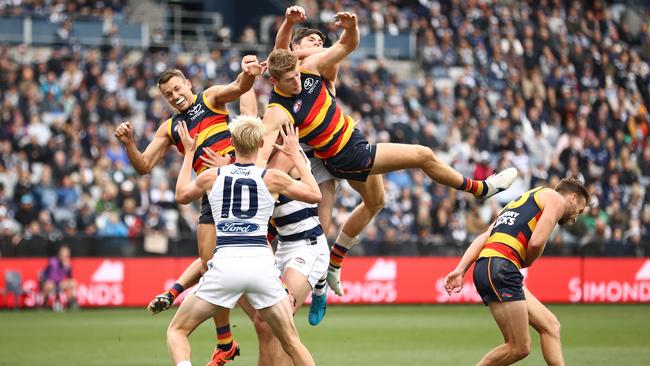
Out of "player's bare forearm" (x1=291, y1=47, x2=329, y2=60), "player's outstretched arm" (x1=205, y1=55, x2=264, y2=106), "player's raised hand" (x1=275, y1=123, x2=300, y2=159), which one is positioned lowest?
"player's raised hand" (x1=275, y1=123, x2=300, y2=159)

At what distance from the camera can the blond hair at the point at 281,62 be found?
1070 cm

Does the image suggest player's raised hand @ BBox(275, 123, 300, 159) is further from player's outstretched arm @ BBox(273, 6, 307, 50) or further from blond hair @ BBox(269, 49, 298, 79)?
player's outstretched arm @ BBox(273, 6, 307, 50)

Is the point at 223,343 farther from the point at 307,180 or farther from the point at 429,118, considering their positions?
the point at 429,118

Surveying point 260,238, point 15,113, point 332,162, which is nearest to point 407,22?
point 15,113

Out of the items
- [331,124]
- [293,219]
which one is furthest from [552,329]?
[331,124]

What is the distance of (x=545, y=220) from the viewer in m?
10.4

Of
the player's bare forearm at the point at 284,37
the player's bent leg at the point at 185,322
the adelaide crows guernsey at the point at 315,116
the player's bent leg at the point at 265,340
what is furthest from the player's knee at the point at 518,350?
the player's bare forearm at the point at 284,37

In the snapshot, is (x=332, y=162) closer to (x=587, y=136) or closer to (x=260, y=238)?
(x=260, y=238)

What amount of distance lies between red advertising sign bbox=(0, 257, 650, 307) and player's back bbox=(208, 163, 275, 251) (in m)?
13.1

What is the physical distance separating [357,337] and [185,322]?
831 centimetres

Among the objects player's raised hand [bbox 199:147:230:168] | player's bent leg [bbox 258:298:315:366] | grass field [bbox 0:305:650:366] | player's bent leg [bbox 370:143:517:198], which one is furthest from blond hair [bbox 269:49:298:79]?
grass field [bbox 0:305:650:366]

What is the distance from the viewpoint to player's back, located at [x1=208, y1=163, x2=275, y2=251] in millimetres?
9445

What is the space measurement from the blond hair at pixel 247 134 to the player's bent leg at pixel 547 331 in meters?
2.90

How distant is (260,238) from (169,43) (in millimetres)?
19145
